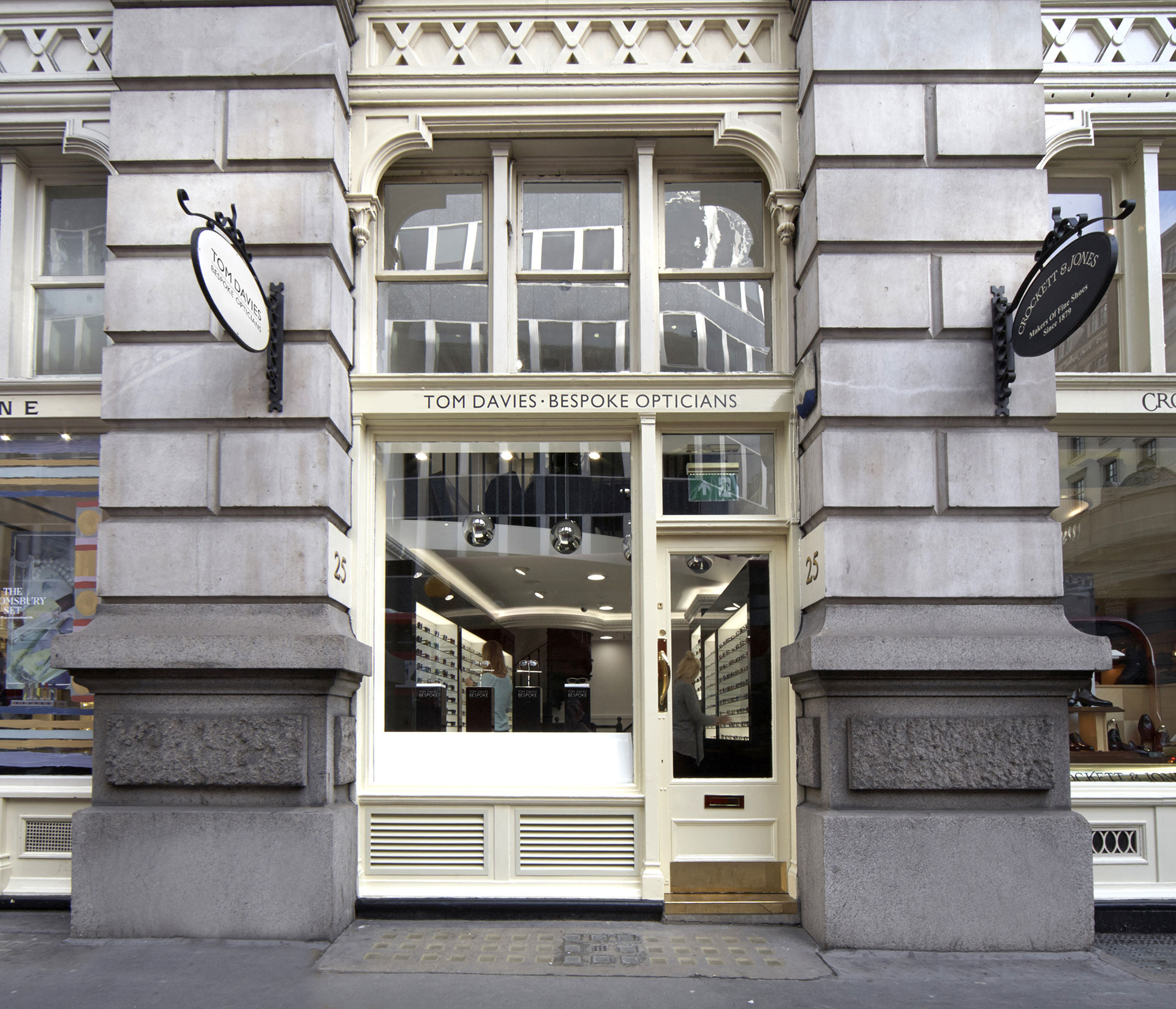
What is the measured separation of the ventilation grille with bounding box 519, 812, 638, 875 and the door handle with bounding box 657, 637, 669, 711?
87 cm

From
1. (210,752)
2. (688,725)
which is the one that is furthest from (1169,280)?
(210,752)

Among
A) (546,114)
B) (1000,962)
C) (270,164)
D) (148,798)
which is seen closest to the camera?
(1000,962)

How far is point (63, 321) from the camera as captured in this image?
8.37 meters

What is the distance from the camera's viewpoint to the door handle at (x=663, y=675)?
7.76 meters

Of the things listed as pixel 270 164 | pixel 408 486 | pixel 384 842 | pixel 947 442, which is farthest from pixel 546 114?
pixel 384 842

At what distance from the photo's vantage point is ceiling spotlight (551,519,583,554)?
8.12 m

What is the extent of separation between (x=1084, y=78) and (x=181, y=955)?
9.18 meters

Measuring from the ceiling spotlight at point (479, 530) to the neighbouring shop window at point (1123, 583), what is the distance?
4.44 m

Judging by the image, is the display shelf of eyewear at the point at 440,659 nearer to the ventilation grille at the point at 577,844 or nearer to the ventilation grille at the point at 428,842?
the ventilation grille at the point at 428,842

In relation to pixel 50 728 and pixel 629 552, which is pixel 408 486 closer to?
pixel 629 552

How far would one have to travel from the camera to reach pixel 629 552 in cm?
808

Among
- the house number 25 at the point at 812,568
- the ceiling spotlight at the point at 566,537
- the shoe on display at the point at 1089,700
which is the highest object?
the ceiling spotlight at the point at 566,537

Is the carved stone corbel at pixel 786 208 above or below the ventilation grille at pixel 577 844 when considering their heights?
above

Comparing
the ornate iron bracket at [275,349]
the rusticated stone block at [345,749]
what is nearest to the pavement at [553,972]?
the rusticated stone block at [345,749]
